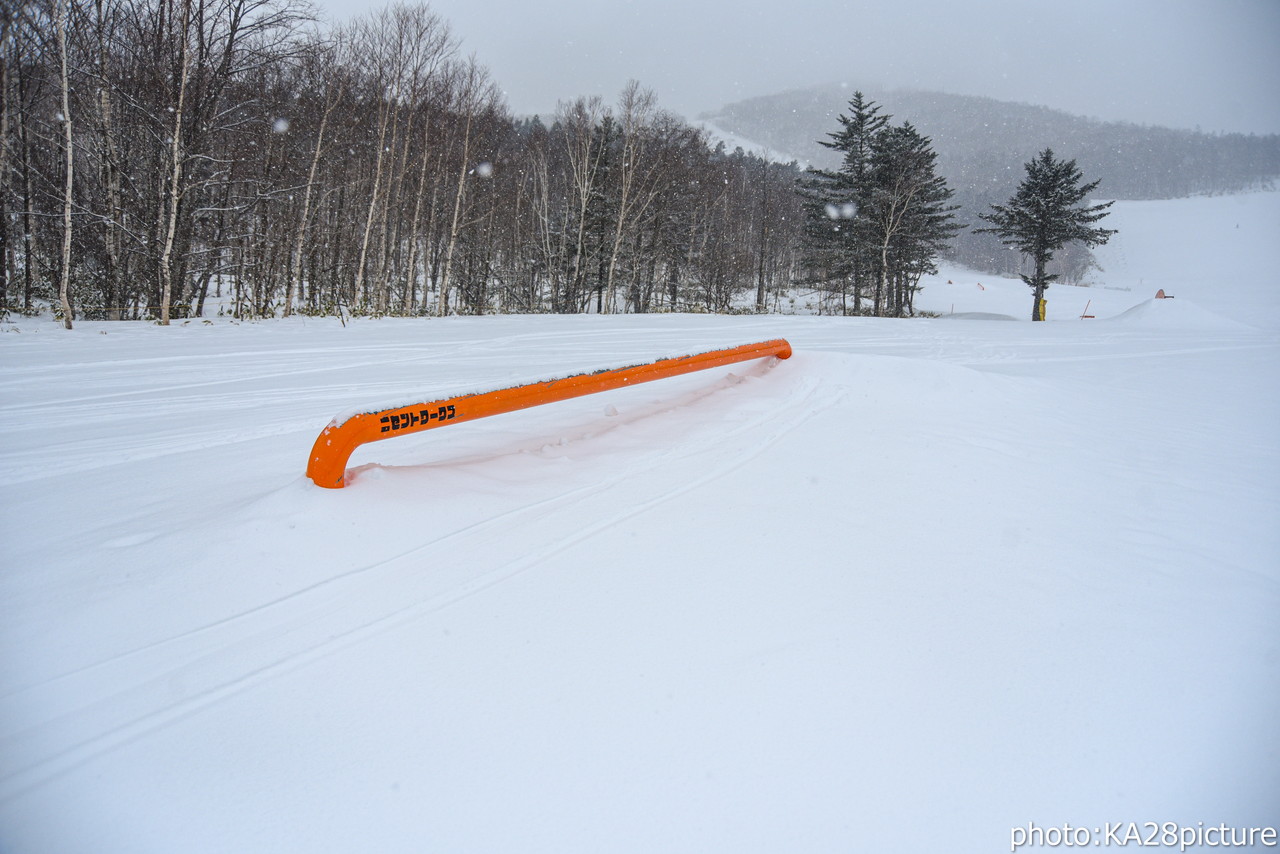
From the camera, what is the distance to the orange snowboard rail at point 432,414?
294 cm

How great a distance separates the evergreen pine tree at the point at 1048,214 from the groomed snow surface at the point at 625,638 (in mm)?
34738

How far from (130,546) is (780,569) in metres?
2.91

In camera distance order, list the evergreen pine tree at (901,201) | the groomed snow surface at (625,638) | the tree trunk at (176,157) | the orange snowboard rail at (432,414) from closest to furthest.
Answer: the groomed snow surface at (625,638), the orange snowboard rail at (432,414), the tree trunk at (176,157), the evergreen pine tree at (901,201)

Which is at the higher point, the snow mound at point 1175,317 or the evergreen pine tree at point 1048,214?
the evergreen pine tree at point 1048,214

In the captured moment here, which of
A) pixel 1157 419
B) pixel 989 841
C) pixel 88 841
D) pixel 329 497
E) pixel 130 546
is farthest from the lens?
pixel 1157 419

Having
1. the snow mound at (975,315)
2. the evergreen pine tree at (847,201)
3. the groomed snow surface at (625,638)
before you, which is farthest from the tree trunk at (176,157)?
the snow mound at (975,315)

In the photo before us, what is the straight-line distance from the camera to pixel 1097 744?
5.78 feet

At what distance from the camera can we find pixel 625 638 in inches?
84.0

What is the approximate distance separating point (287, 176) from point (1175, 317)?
101 feet

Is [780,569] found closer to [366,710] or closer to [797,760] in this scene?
[797,760]

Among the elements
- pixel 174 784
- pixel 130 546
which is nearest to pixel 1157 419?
pixel 174 784

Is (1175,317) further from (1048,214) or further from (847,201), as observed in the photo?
(847,201)

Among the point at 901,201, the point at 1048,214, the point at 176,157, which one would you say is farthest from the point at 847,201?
the point at 176,157

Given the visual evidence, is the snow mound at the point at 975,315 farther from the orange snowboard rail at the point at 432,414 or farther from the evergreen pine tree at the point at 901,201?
the orange snowboard rail at the point at 432,414
